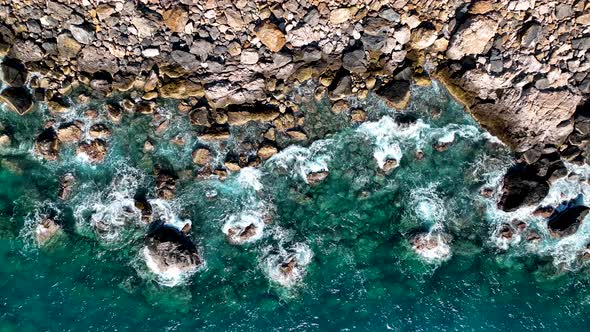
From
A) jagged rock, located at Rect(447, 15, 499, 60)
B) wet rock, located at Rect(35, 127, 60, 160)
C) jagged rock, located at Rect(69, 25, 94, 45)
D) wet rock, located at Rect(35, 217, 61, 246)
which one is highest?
jagged rock, located at Rect(447, 15, 499, 60)

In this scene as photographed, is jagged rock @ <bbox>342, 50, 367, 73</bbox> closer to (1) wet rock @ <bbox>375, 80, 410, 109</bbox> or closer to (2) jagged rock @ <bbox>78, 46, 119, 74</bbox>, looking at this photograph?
(1) wet rock @ <bbox>375, 80, 410, 109</bbox>

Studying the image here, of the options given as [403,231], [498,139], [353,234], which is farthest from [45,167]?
[498,139]

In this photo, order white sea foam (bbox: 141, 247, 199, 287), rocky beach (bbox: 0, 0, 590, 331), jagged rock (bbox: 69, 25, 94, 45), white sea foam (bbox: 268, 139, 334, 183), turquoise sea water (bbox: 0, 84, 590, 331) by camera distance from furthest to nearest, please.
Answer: white sea foam (bbox: 268, 139, 334, 183), jagged rock (bbox: 69, 25, 94, 45), rocky beach (bbox: 0, 0, 590, 331), white sea foam (bbox: 141, 247, 199, 287), turquoise sea water (bbox: 0, 84, 590, 331)

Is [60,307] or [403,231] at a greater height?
[403,231]

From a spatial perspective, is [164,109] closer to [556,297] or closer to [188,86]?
[188,86]

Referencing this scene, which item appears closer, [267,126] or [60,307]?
[60,307]

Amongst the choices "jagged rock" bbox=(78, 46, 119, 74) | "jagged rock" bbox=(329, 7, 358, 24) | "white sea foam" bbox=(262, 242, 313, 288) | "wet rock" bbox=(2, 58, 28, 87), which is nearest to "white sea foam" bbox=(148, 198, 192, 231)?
"white sea foam" bbox=(262, 242, 313, 288)
